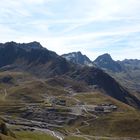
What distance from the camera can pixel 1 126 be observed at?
573 feet

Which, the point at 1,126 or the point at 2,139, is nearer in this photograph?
the point at 2,139

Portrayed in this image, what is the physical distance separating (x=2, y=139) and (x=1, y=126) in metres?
27.2

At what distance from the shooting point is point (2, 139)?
14800 cm
